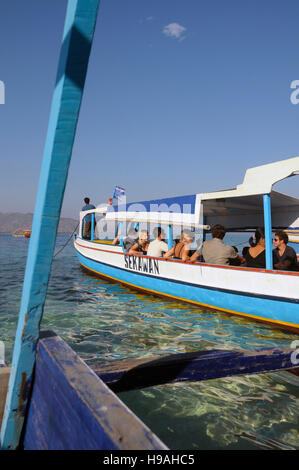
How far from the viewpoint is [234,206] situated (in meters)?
8.95

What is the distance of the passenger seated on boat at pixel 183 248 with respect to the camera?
8.08 metres

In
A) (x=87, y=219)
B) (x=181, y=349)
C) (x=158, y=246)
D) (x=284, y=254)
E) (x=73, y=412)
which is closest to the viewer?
(x=73, y=412)

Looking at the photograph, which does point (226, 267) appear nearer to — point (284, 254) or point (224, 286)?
point (224, 286)

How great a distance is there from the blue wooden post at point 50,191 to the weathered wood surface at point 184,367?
723 mm

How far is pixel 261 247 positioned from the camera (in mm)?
7000

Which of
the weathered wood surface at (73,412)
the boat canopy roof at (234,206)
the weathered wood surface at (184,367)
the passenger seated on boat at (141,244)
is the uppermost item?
the boat canopy roof at (234,206)

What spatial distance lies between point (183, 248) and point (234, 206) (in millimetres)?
1989

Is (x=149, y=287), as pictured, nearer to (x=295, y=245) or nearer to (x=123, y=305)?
(x=123, y=305)

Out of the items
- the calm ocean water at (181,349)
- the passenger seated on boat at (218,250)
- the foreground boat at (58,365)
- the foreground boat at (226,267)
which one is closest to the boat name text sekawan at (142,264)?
the foreground boat at (226,267)

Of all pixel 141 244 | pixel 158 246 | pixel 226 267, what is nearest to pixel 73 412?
pixel 226 267

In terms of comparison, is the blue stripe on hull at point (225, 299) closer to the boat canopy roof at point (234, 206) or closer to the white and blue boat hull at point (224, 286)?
the white and blue boat hull at point (224, 286)

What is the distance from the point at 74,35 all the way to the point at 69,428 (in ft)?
4.16

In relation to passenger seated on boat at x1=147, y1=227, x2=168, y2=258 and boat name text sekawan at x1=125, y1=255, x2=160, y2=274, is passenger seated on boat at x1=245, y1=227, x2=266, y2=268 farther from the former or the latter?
passenger seated on boat at x1=147, y1=227, x2=168, y2=258

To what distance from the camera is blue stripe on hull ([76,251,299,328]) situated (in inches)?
234
